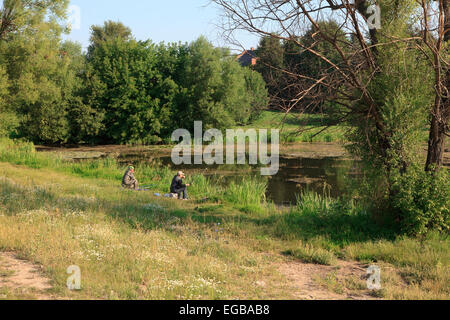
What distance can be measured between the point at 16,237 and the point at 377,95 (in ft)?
25.3

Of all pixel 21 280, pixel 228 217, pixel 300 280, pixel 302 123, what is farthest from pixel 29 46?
pixel 300 280

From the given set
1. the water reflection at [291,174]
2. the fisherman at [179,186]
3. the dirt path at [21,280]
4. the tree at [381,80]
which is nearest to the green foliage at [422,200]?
the tree at [381,80]

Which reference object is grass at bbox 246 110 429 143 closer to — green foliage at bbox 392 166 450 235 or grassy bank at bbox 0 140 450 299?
green foliage at bbox 392 166 450 235

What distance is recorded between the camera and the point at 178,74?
41281 millimetres

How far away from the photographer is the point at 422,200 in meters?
8.16

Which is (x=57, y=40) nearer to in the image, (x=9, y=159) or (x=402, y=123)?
(x=9, y=159)

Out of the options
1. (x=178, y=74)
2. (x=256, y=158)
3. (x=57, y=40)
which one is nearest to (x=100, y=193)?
(x=256, y=158)

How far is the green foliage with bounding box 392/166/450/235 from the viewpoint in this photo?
→ 318 inches

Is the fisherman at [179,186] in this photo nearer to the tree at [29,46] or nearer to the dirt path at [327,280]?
the dirt path at [327,280]

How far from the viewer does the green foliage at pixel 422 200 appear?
26.5 feet

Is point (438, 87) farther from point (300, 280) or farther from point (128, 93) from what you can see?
point (128, 93)

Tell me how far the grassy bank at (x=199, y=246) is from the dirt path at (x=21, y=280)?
104mm

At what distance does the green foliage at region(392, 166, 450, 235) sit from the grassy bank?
0.31 meters
